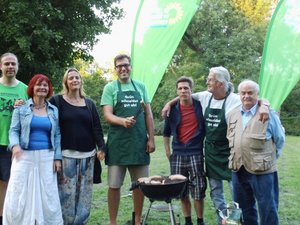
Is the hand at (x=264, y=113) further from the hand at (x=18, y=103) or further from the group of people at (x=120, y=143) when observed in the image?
the hand at (x=18, y=103)

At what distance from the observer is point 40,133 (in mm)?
4117

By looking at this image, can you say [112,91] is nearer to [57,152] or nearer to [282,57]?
[57,152]

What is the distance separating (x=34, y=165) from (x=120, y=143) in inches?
39.5

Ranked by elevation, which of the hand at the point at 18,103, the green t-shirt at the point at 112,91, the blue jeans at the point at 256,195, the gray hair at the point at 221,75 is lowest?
the blue jeans at the point at 256,195

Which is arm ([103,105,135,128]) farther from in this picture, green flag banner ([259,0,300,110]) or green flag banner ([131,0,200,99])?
green flag banner ([259,0,300,110])

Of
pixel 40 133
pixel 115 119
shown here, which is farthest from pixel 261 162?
pixel 40 133

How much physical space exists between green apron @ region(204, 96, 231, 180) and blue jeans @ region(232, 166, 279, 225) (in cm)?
32

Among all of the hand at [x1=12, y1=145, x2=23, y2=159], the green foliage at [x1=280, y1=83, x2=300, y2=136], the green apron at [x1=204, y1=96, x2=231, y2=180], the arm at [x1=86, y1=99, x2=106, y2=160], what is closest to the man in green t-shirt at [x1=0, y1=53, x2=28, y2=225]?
the hand at [x1=12, y1=145, x2=23, y2=159]

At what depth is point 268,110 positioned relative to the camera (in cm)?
393

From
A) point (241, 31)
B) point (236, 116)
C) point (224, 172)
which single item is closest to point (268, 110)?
point (236, 116)

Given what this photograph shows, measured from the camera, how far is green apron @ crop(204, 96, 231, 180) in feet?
15.1

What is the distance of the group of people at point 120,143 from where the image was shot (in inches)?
159

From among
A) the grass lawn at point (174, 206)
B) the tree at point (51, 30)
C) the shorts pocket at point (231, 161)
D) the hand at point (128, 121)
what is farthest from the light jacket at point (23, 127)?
the tree at point (51, 30)

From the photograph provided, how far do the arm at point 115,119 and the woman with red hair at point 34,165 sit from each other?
64 cm
